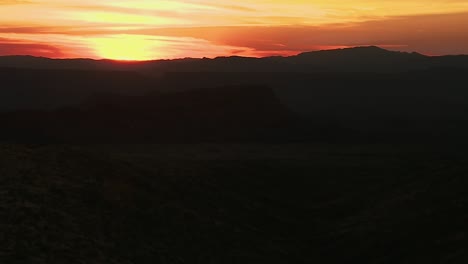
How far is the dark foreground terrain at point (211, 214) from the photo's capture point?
26.6 m

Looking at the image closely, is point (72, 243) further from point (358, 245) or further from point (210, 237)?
point (358, 245)

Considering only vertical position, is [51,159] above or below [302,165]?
above

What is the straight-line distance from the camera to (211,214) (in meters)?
35.8

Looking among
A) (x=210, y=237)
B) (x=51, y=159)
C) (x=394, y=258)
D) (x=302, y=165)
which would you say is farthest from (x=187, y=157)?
(x=394, y=258)

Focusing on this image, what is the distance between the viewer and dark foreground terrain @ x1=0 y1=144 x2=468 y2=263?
26.6 m

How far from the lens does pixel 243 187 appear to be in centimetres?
4684

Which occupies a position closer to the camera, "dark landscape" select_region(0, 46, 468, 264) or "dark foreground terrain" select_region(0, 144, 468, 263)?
"dark foreground terrain" select_region(0, 144, 468, 263)

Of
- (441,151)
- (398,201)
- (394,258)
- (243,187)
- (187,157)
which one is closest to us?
(394,258)

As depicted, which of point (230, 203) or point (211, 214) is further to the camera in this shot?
point (230, 203)

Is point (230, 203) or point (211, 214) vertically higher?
point (211, 214)

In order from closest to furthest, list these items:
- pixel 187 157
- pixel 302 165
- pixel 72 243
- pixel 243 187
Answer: pixel 72 243, pixel 243 187, pixel 302 165, pixel 187 157

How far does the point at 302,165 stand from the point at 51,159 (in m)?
29.9

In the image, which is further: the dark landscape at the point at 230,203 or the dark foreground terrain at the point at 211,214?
the dark landscape at the point at 230,203

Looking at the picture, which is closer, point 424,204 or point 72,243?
point 72,243
